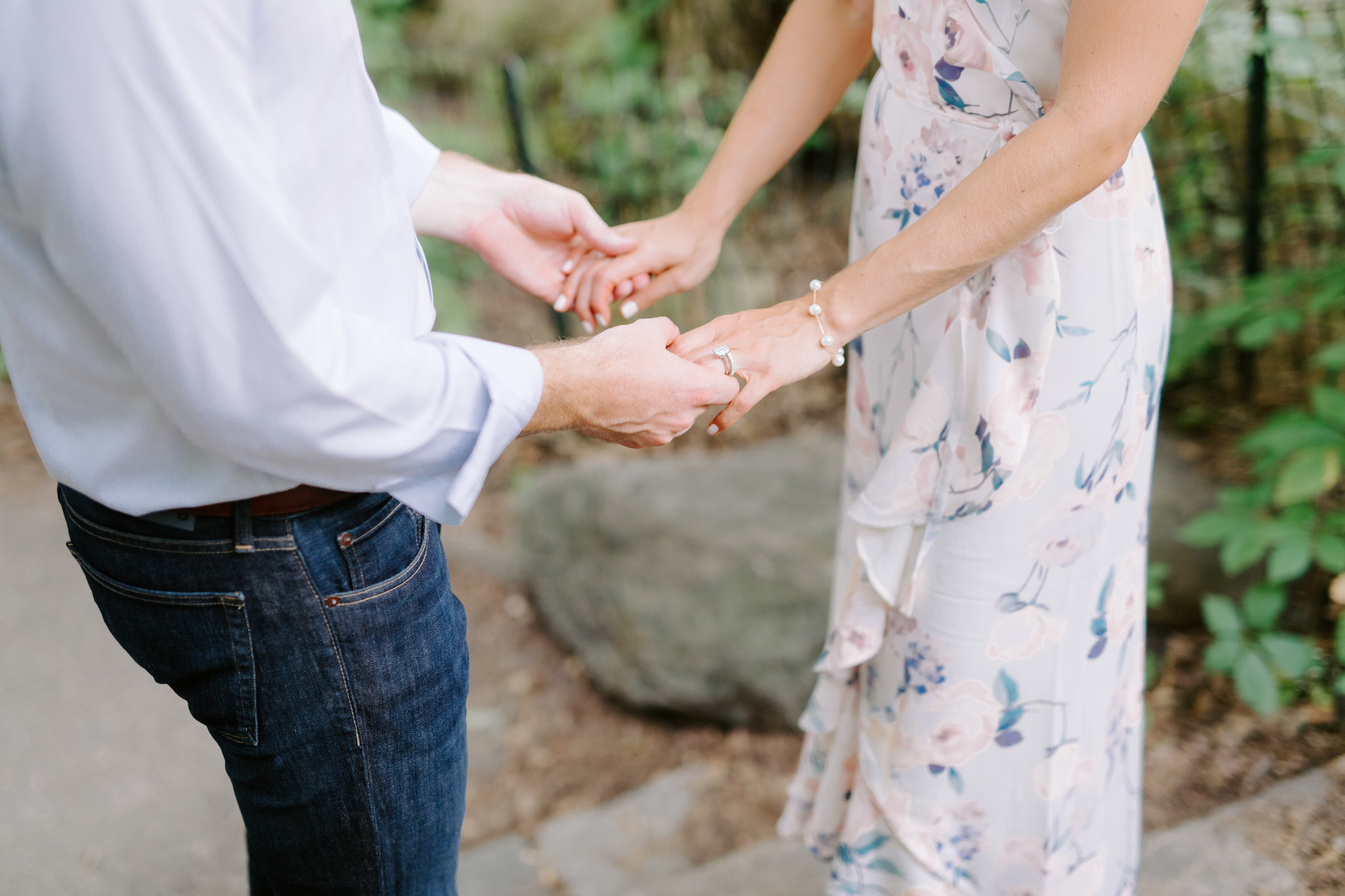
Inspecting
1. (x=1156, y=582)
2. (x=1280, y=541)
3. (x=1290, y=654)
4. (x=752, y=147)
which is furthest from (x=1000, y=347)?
(x=1156, y=582)

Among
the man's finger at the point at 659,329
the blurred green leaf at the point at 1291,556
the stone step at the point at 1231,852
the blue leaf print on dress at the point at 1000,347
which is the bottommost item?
the stone step at the point at 1231,852

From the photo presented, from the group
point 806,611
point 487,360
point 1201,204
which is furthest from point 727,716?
point 1201,204

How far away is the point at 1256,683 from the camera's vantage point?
77.8 inches

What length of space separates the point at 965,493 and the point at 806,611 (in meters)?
1.40

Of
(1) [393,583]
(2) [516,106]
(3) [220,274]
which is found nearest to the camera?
(3) [220,274]

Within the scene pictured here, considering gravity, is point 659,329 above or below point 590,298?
above

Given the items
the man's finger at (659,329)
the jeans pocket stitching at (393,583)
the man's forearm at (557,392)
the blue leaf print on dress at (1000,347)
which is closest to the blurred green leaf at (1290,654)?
the blue leaf print on dress at (1000,347)

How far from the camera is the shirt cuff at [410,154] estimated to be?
144 centimetres

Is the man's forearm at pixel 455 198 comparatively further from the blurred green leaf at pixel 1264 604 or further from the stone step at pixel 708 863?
the blurred green leaf at pixel 1264 604

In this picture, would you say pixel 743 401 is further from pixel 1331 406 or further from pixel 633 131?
pixel 633 131

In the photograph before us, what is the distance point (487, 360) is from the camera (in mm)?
1030

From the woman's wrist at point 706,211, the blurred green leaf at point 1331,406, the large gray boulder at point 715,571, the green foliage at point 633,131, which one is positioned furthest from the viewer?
the green foliage at point 633,131

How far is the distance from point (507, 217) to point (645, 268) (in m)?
0.25

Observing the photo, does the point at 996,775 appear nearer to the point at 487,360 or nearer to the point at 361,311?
the point at 487,360
